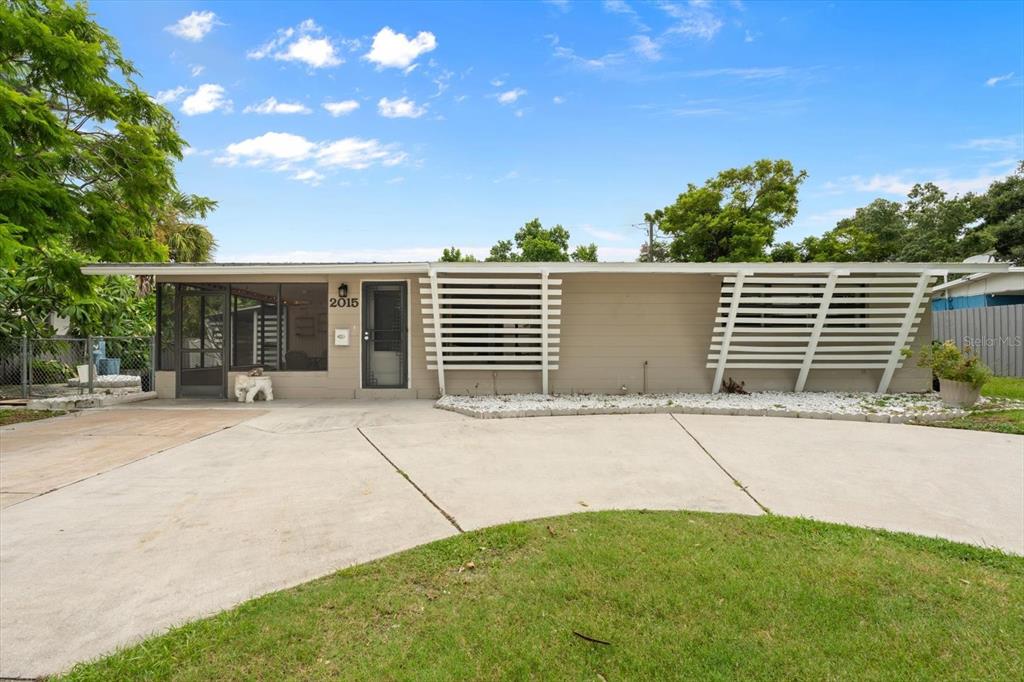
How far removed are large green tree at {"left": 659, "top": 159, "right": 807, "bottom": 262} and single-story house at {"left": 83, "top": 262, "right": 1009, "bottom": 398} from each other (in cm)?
1504

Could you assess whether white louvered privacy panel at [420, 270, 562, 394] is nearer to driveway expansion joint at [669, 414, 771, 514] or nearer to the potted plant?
driveway expansion joint at [669, 414, 771, 514]

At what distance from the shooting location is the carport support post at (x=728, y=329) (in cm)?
838

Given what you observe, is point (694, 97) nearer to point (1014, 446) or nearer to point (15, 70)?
point (1014, 446)

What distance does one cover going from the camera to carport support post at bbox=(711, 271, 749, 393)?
838cm

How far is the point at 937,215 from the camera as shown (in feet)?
79.4

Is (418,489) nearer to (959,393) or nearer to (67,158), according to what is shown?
(959,393)

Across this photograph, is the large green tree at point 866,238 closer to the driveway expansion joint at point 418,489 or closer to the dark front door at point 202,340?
the driveway expansion joint at point 418,489

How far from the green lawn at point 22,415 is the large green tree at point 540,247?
28.7 m

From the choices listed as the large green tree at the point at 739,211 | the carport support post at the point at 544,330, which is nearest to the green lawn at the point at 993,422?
the carport support post at the point at 544,330

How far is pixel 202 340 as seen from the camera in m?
9.51

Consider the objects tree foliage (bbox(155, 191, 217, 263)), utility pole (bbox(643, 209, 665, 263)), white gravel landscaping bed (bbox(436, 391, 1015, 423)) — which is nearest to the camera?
white gravel landscaping bed (bbox(436, 391, 1015, 423))

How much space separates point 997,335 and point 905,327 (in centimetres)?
607

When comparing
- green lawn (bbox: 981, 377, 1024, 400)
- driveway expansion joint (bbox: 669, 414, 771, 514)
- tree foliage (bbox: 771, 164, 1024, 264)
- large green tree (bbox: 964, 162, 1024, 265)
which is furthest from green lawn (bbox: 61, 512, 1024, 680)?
large green tree (bbox: 964, 162, 1024, 265)

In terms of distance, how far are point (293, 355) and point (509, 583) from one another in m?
8.05
